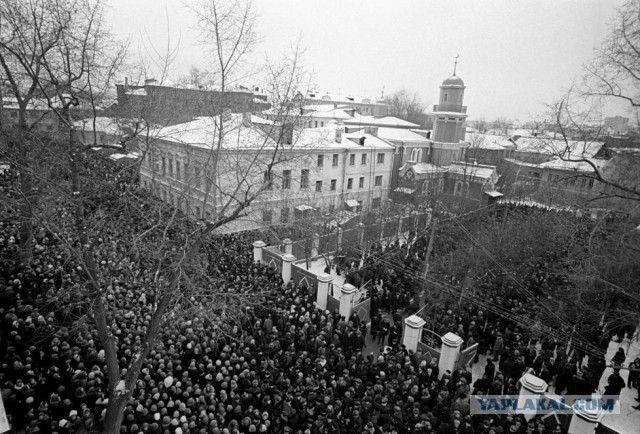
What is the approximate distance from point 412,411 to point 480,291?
7797mm

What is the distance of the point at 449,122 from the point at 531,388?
1224 inches

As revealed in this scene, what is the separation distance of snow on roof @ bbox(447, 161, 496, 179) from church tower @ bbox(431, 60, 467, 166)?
143 centimetres

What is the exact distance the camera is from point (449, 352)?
10.6m

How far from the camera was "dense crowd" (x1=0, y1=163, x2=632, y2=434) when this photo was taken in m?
7.62

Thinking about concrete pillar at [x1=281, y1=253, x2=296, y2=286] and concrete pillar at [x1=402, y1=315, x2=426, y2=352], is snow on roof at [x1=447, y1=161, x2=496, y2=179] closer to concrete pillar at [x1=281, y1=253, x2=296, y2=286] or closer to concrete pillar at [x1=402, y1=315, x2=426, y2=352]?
concrete pillar at [x1=281, y1=253, x2=296, y2=286]

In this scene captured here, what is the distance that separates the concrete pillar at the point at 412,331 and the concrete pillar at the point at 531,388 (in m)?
3.08

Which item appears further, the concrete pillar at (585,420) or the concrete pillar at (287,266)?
the concrete pillar at (287,266)

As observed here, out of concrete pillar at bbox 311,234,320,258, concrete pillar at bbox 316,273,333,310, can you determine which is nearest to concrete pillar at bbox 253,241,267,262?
concrete pillar at bbox 311,234,320,258

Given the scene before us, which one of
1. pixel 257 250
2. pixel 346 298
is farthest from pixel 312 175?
pixel 346 298

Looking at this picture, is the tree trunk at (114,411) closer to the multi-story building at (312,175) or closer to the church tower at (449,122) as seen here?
the multi-story building at (312,175)

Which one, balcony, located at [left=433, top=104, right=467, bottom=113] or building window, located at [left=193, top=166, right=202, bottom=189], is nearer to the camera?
building window, located at [left=193, top=166, right=202, bottom=189]

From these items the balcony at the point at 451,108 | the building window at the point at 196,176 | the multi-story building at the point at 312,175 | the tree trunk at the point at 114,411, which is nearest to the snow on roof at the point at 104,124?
the building window at the point at 196,176

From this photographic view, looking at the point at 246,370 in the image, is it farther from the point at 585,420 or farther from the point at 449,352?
the point at 585,420

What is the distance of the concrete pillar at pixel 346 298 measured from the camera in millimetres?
13523
